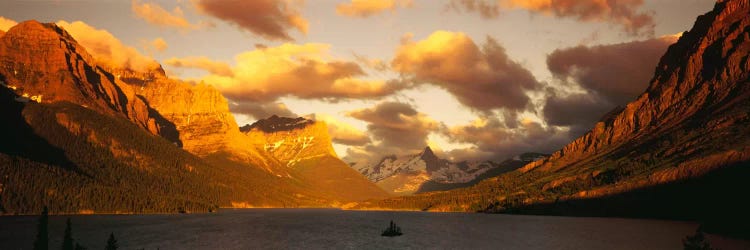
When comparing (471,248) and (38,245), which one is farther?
(471,248)

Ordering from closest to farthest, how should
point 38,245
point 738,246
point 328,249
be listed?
point 38,245 < point 738,246 < point 328,249

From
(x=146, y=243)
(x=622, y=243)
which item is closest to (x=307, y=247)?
(x=146, y=243)

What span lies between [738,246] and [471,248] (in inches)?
2826

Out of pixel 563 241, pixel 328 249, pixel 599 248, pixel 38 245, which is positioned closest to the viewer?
pixel 38 245

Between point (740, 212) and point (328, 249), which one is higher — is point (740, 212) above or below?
above

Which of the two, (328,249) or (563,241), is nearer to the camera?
(328,249)

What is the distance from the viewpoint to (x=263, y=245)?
196125mm

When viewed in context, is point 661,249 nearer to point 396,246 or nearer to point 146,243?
point 396,246

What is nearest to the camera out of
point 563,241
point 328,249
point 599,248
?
point 599,248

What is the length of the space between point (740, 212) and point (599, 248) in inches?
2284

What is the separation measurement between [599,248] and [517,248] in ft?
80.0

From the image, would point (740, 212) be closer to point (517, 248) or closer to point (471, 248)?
point (517, 248)

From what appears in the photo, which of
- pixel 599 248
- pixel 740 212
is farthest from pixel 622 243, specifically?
pixel 740 212

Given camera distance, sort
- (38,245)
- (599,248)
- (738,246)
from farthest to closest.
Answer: (599,248) → (738,246) → (38,245)
